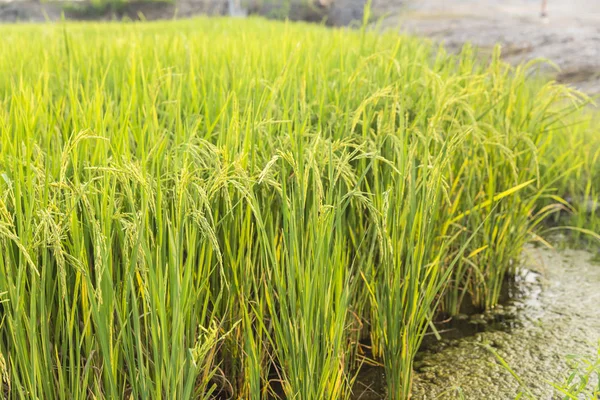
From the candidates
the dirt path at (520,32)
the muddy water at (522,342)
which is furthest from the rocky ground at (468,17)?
the muddy water at (522,342)

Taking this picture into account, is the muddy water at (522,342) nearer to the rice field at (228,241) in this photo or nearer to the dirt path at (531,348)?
the dirt path at (531,348)

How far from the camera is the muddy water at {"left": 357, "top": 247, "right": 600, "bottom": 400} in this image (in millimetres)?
1524

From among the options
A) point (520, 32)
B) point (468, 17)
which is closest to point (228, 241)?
point (520, 32)

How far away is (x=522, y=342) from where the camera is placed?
175 cm

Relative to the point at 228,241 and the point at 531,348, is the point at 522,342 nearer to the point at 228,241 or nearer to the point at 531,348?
the point at 531,348

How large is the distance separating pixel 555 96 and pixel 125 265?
4.80ft

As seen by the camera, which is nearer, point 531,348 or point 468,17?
point 531,348

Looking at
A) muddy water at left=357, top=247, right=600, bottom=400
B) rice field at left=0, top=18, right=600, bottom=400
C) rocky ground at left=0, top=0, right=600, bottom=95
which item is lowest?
muddy water at left=357, top=247, right=600, bottom=400

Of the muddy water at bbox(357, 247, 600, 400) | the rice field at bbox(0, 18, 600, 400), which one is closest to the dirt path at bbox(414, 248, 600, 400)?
the muddy water at bbox(357, 247, 600, 400)

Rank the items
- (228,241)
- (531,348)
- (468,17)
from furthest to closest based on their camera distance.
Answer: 1. (468,17)
2. (531,348)
3. (228,241)

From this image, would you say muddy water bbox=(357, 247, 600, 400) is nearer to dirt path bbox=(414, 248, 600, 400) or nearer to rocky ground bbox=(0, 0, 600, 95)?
dirt path bbox=(414, 248, 600, 400)

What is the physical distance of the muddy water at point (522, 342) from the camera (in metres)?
1.52

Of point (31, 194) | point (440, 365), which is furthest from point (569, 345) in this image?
point (31, 194)

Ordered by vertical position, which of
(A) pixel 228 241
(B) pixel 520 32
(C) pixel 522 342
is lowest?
(C) pixel 522 342
